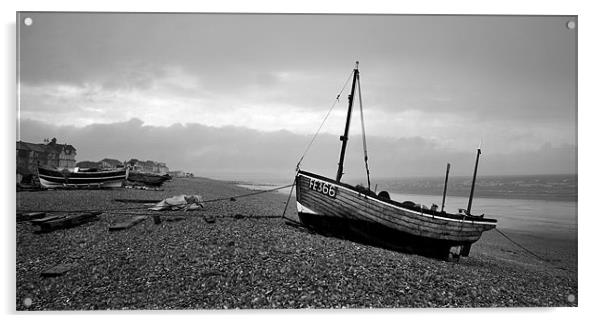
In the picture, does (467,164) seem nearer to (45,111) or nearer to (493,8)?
(493,8)

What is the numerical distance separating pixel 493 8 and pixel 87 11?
21.6ft

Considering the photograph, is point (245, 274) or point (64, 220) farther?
point (64, 220)

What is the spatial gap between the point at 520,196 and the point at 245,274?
586 cm

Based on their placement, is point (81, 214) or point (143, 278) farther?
point (81, 214)

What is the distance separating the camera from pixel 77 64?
4.39m

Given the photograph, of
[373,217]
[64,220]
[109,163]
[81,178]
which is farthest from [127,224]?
[373,217]

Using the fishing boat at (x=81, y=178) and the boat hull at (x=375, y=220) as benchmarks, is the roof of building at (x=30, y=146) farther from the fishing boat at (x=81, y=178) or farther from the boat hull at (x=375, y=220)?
the boat hull at (x=375, y=220)

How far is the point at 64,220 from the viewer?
4.65 m

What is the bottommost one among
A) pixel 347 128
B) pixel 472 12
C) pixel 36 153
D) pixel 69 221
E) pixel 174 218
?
pixel 174 218

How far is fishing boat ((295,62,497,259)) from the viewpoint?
5148 mm

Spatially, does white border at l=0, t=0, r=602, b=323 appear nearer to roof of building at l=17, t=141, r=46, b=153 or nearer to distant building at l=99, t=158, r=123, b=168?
roof of building at l=17, t=141, r=46, b=153

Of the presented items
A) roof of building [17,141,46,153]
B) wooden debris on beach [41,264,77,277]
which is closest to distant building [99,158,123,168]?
roof of building [17,141,46,153]

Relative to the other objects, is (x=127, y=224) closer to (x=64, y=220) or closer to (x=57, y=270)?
(x=64, y=220)

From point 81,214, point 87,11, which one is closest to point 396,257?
point 81,214
